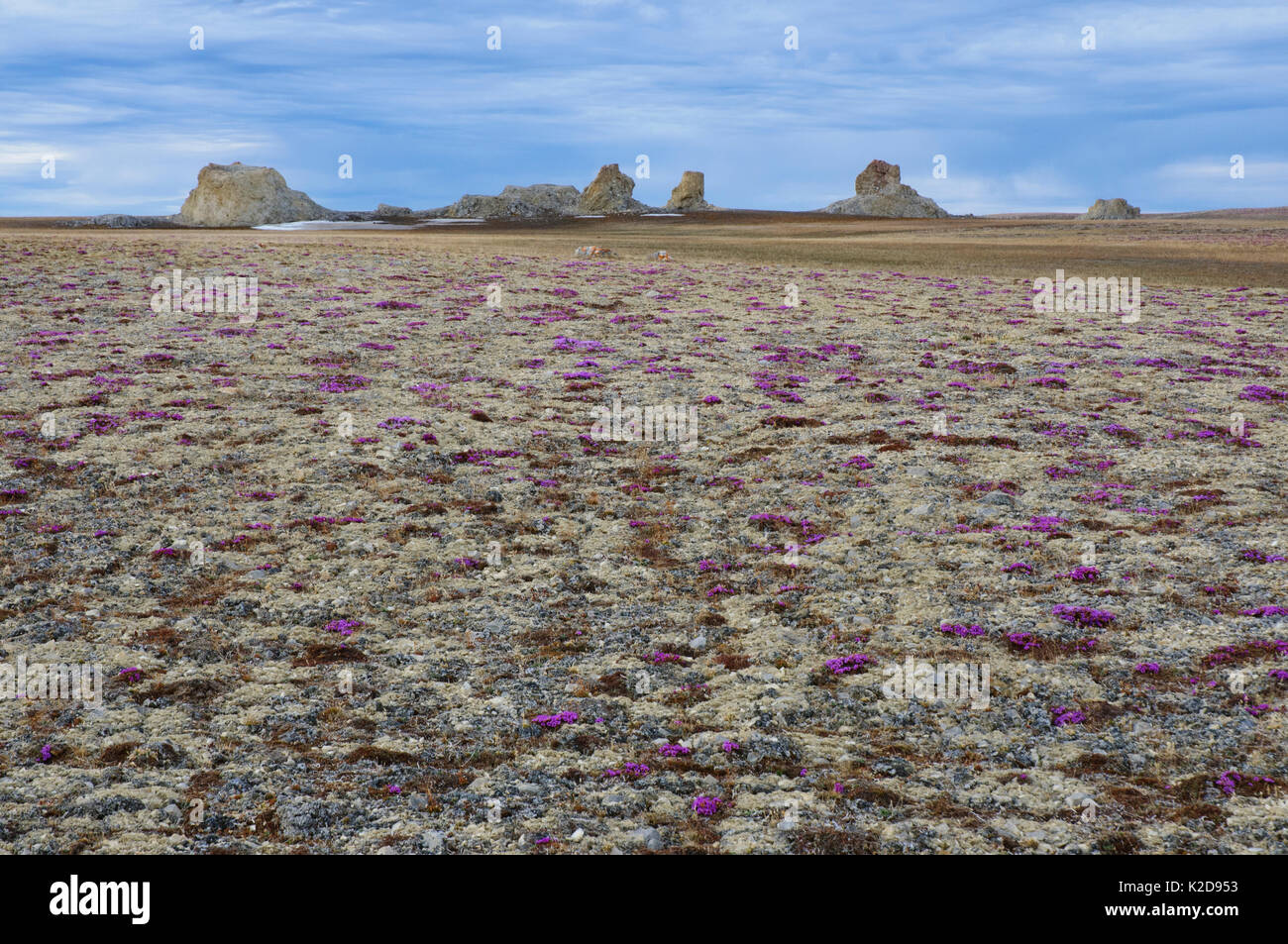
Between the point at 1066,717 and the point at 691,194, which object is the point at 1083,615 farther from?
the point at 691,194

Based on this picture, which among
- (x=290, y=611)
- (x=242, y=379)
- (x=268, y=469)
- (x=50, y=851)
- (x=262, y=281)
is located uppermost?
(x=262, y=281)

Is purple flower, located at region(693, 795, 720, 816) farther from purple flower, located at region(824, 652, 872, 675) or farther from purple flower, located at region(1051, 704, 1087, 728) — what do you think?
purple flower, located at region(1051, 704, 1087, 728)

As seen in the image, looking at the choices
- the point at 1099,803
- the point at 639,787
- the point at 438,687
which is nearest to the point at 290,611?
the point at 438,687

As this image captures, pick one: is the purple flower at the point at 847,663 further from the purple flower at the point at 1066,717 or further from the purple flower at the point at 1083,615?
the purple flower at the point at 1083,615

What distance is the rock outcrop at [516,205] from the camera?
175875 mm

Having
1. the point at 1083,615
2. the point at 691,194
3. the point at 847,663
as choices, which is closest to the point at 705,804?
the point at 847,663

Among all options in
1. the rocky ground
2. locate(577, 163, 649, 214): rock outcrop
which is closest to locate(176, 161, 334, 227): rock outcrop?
locate(577, 163, 649, 214): rock outcrop

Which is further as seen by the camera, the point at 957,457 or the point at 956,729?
the point at 957,457

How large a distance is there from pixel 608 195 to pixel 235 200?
72.0 metres

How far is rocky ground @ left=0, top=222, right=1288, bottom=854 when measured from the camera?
9.98 meters

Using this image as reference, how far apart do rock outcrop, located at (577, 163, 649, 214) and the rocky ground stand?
518 ft
